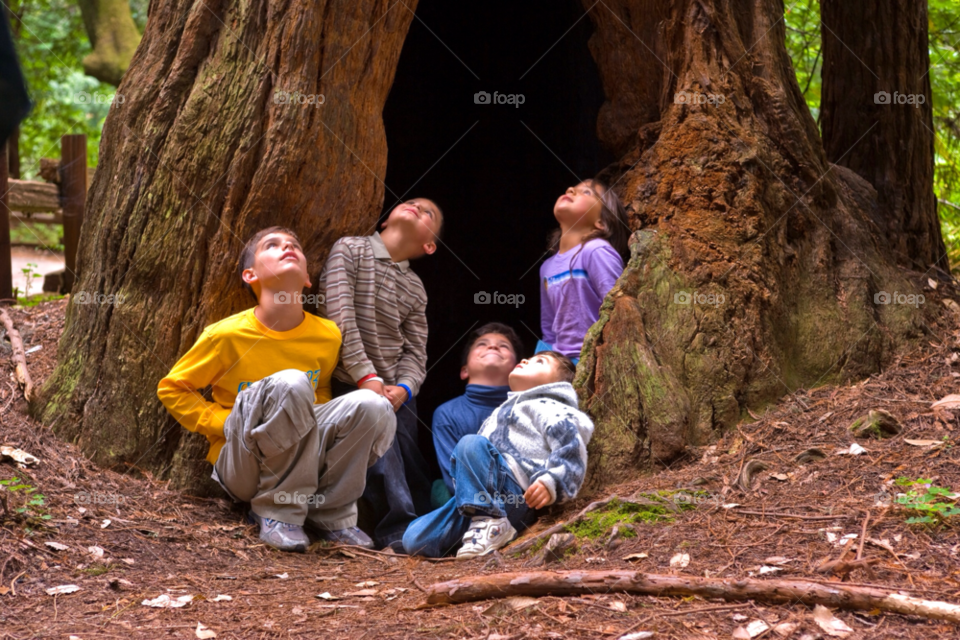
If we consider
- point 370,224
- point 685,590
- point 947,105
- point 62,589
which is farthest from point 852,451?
point 947,105

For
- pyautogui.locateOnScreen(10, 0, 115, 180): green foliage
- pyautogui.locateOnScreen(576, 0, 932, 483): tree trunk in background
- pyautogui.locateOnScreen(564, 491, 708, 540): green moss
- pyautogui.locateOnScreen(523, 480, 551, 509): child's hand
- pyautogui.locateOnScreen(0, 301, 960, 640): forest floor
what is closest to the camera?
pyautogui.locateOnScreen(0, 301, 960, 640): forest floor

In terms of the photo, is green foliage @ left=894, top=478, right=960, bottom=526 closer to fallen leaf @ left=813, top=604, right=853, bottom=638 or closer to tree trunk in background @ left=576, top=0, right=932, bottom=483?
fallen leaf @ left=813, top=604, right=853, bottom=638

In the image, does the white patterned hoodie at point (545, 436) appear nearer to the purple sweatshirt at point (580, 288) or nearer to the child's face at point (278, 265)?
the purple sweatshirt at point (580, 288)

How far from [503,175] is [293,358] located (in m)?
3.54

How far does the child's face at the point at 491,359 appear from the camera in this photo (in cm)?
473

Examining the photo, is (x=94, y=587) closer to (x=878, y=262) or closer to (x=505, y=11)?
(x=878, y=262)

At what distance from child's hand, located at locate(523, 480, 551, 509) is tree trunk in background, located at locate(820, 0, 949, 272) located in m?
3.48

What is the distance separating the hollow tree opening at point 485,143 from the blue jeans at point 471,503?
113 inches

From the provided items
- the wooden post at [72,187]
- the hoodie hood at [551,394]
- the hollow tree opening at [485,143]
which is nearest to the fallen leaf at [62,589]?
the hoodie hood at [551,394]

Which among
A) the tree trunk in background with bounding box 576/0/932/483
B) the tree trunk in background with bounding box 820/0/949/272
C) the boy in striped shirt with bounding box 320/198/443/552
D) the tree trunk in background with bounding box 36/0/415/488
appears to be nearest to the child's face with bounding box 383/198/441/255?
the boy in striped shirt with bounding box 320/198/443/552

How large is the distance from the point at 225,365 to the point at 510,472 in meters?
1.49

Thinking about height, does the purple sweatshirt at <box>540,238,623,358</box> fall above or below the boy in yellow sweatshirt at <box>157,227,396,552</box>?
above

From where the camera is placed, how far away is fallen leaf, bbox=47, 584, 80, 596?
2.99 meters

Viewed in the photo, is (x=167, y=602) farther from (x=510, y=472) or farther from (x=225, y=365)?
(x=510, y=472)
